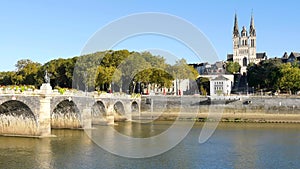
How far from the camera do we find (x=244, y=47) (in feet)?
568

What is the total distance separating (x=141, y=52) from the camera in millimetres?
86688

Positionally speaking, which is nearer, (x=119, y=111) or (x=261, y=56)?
(x=119, y=111)

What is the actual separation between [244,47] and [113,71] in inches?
4203

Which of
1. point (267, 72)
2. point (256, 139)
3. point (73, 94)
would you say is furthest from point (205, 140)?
point (267, 72)

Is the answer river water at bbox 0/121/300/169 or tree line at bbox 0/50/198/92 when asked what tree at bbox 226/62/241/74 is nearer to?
tree line at bbox 0/50/198/92

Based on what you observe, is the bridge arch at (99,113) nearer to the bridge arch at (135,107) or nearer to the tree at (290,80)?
the bridge arch at (135,107)

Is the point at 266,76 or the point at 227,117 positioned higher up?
the point at 266,76

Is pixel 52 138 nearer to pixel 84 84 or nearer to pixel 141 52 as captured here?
pixel 84 84

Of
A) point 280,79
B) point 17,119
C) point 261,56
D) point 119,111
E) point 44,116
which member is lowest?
point 119,111

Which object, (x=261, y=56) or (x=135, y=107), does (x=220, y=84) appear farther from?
(x=261, y=56)

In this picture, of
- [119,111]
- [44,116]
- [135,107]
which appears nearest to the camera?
[44,116]

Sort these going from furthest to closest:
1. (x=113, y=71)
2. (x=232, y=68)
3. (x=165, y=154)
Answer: (x=232, y=68) < (x=113, y=71) < (x=165, y=154)

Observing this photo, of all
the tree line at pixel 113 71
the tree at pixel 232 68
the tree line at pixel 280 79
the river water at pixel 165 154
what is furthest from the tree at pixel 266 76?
the river water at pixel 165 154

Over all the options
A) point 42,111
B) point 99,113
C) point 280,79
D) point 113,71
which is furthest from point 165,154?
point 280,79
